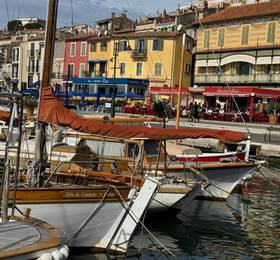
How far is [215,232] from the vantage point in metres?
16.5

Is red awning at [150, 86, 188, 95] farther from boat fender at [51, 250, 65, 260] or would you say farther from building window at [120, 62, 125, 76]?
boat fender at [51, 250, 65, 260]

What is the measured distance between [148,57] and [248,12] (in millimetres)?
15535

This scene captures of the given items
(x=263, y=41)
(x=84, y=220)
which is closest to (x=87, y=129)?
(x=84, y=220)

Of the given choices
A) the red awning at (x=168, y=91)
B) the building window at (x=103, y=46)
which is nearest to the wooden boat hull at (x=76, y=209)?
the red awning at (x=168, y=91)

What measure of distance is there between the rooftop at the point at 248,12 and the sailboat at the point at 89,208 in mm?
53770

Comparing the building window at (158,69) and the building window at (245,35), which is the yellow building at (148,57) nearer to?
the building window at (158,69)

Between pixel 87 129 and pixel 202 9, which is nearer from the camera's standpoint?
pixel 87 129

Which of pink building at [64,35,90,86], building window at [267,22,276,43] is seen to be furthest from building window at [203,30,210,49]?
pink building at [64,35,90,86]

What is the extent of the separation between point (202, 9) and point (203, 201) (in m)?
63.3

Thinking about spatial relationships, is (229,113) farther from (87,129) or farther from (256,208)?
(87,129)

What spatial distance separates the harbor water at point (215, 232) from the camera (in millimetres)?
14219

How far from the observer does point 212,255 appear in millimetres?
14102

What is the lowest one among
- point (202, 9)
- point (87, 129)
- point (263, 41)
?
point (87, 129)

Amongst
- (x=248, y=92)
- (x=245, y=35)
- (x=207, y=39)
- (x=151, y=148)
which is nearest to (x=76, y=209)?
(x=151, y=148)
